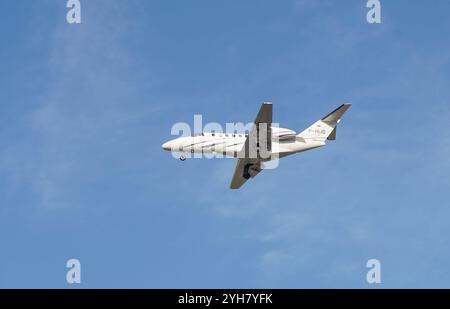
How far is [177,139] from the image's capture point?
7675cm

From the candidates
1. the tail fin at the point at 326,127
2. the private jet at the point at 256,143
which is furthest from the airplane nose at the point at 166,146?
the tail fin at the point at 326,127

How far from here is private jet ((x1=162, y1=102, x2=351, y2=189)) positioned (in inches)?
2891

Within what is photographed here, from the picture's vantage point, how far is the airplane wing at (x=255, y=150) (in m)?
67.8

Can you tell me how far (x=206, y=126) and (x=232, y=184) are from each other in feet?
28.6

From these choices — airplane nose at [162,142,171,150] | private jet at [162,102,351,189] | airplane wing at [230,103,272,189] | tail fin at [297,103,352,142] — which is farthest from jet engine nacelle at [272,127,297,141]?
airplane nose at [162,142,171,150]

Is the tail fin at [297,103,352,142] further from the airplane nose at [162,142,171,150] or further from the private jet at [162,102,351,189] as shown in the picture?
the airplane nose at [162,142,171,150]

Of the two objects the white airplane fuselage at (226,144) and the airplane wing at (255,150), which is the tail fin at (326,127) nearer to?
the white airplane fuselage at (226,144)

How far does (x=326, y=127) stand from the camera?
78875 millimetres

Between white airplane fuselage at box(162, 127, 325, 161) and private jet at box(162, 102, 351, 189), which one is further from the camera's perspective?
white airplane fuselage at box(162, 127, 325, 161)

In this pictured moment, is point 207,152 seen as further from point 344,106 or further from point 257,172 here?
point 344,106

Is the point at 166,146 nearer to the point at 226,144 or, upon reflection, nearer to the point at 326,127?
the point at 226,144

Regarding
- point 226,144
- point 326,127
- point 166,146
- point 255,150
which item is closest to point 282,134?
point 255,150

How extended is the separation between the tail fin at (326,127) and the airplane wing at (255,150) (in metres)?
5.76
